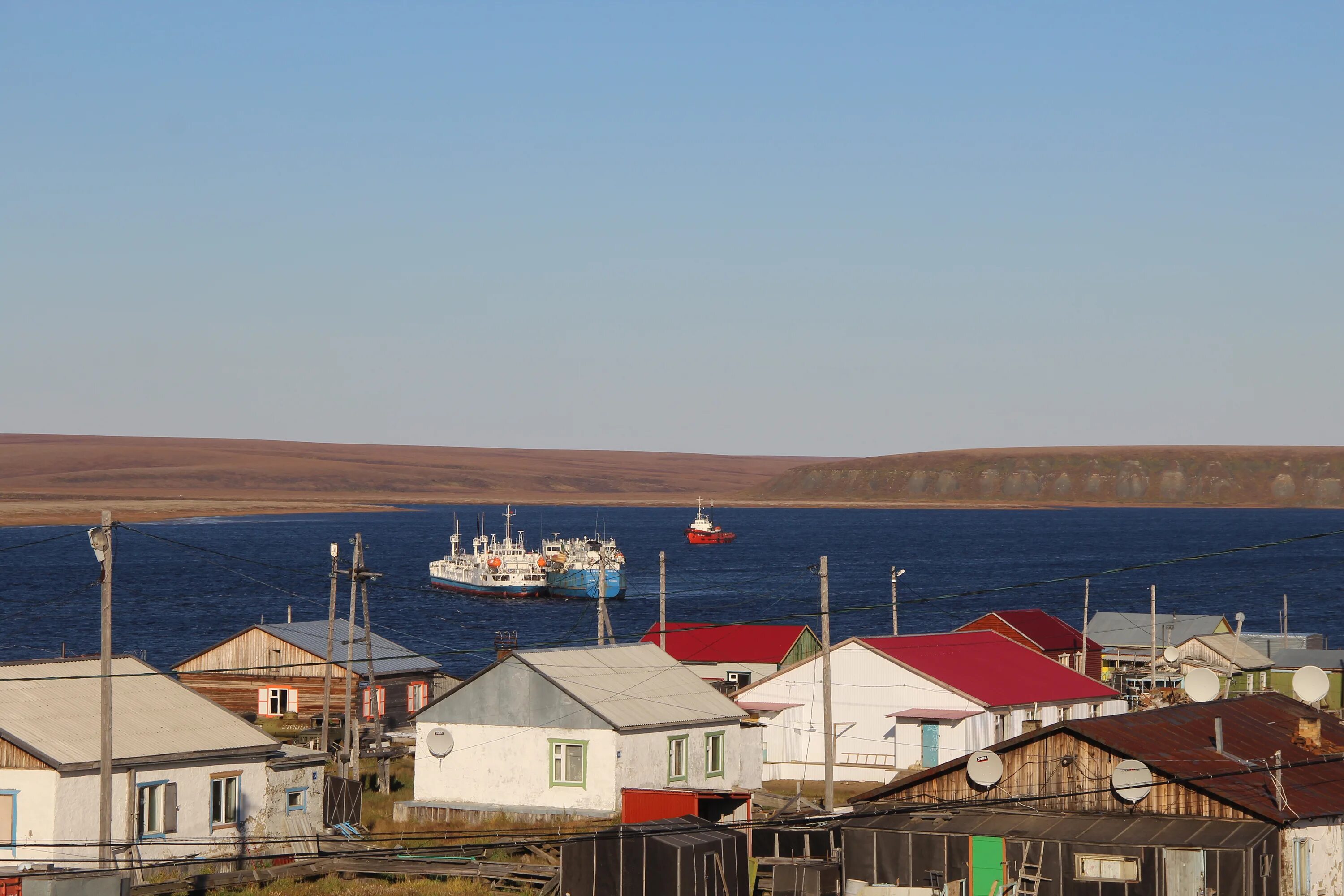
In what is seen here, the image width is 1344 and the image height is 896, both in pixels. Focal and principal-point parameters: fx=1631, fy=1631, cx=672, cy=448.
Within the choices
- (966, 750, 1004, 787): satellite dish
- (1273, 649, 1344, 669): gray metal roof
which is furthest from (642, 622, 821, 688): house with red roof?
(966, 750, 1004, 787): satellite dish

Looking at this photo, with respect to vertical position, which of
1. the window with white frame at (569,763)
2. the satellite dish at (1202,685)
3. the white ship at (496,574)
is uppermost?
A: the white ship at (496,574)

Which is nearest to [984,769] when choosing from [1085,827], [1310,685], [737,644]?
[1085,827]

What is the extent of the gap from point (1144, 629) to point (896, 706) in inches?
1403

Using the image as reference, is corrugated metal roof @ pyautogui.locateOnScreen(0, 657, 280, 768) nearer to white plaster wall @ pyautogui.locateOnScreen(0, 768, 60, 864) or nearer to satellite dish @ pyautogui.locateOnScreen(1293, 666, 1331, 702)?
white plaster wall @ pyautogui.locateOnScreen(0, 768, 60, 864)

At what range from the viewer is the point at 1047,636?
72.8m

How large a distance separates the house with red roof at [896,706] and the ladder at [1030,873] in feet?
69.9

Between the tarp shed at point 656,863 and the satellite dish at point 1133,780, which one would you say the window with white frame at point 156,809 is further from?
the satellite dish at point 1133,780

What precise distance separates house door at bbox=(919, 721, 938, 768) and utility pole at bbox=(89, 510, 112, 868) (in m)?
24.9

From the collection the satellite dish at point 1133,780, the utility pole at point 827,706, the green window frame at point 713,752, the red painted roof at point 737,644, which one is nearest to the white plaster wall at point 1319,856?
the satellite dish at point 1133,780

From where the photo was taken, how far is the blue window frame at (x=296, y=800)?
3547cm

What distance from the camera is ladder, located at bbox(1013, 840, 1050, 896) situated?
25000mm

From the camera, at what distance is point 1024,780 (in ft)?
88.4

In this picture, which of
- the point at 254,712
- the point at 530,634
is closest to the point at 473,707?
the point at 254,712

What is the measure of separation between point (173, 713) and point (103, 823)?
6445mm
